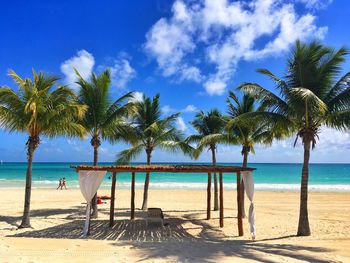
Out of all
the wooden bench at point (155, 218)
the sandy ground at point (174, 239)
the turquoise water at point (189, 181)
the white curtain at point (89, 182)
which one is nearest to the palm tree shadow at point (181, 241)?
the sandy ground at point (174, 239)

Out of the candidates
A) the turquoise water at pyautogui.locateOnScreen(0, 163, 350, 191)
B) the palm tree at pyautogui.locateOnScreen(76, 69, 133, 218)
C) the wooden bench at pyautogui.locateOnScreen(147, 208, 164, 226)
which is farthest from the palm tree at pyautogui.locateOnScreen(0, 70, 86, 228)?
the turquoise water at pyautogui.locateOnScreen(0, 163, 350, 191)

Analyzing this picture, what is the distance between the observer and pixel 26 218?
11086 mm

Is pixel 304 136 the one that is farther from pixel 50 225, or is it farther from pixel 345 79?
pixel 50 225

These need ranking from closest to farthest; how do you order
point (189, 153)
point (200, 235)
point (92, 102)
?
1. point (200, 235)
2. point (92, 102)
3. point (189, 153)

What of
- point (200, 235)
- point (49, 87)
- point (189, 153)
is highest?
point (49, 87)

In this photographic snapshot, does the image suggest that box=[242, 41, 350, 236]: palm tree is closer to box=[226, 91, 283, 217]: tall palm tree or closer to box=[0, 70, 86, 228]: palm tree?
box=[226, 91, 283, 217]: tall palm tree

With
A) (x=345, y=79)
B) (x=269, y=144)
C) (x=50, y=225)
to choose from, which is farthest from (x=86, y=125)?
(x=345, y=79)

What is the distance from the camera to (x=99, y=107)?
13422 millimetres

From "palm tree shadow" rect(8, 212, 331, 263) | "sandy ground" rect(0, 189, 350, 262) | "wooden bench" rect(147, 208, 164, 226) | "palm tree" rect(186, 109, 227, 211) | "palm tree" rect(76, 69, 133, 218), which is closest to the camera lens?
"sandy ground" rect(0, 189, 350, 262)

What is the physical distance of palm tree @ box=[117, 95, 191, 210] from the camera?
15797 millimetres

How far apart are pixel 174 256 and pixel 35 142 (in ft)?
22.3

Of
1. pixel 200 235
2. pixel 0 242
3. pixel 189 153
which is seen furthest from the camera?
pixel 189 153

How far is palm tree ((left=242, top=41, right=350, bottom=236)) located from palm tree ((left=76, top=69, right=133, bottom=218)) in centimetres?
605

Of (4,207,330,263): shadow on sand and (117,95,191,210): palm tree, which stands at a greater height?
(117,95,191,210): palm tree
